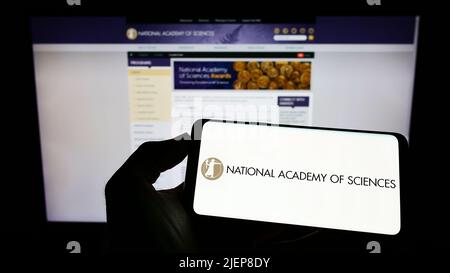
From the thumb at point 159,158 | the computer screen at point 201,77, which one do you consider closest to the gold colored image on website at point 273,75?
the computer screen at point 201,77

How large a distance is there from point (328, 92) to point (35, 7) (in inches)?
18.1

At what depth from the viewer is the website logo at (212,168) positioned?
43cm

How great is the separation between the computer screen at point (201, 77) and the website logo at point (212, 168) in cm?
16

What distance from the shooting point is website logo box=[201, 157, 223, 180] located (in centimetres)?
43

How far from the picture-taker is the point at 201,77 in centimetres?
57

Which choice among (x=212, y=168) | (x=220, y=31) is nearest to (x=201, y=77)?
(x=220, y=31)

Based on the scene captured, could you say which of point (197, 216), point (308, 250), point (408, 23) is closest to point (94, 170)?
point (197, 216)

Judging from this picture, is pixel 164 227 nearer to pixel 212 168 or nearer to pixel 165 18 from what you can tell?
pixel 212 168

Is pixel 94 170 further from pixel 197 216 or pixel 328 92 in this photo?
pixel 328 92

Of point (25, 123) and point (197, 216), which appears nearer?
point (197, 216)

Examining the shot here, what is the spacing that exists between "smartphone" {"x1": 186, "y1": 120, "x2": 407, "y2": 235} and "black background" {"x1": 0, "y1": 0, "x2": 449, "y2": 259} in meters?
0.10

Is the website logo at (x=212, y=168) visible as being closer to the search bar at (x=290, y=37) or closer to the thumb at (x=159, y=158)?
the thumb at (x=159, y=158)

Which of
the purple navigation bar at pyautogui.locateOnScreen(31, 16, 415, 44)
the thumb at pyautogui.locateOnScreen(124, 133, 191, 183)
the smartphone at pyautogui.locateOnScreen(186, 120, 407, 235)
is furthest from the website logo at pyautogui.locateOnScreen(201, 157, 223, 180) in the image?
the purple navigation bar at pyautogui.locateOnScreen(31, 16, 415, 44)

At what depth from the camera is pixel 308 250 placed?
0.52 metres
